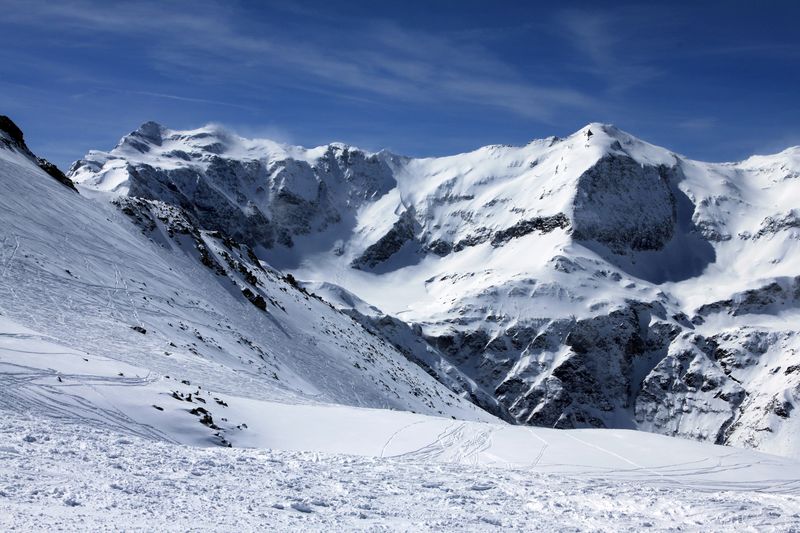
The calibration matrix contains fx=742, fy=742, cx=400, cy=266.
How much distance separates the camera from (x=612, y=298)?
Result: 171 m

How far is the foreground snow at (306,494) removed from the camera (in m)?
12.9

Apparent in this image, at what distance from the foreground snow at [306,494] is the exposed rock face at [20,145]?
47786 mm

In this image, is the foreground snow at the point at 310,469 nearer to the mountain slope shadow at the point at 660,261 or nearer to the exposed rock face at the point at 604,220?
the mountain slope shadow at the point at 660,261

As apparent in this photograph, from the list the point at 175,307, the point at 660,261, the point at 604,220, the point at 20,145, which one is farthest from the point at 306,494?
the point at 660,261

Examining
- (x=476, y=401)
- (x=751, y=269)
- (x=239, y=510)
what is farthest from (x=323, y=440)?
(x=751, y=269)

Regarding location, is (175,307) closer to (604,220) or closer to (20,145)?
(20,145)

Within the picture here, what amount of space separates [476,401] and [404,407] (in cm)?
6846

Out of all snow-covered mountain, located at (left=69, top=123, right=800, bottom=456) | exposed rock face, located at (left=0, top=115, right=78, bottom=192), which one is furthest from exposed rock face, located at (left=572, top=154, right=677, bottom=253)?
exposed rock face, located at (left=0, top=115, right=78, bottom=192)

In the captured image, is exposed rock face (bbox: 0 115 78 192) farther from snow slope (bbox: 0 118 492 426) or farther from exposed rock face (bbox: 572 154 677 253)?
exposed rock face (bbox: 572 154 677 253)

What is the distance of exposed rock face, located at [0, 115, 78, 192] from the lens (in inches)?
2346

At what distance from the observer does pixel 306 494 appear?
52.0 ft

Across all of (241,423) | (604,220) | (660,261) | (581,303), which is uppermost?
(604,220)

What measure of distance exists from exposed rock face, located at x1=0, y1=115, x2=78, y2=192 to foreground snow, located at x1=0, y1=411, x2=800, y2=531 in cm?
4779

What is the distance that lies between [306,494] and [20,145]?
182 ft
